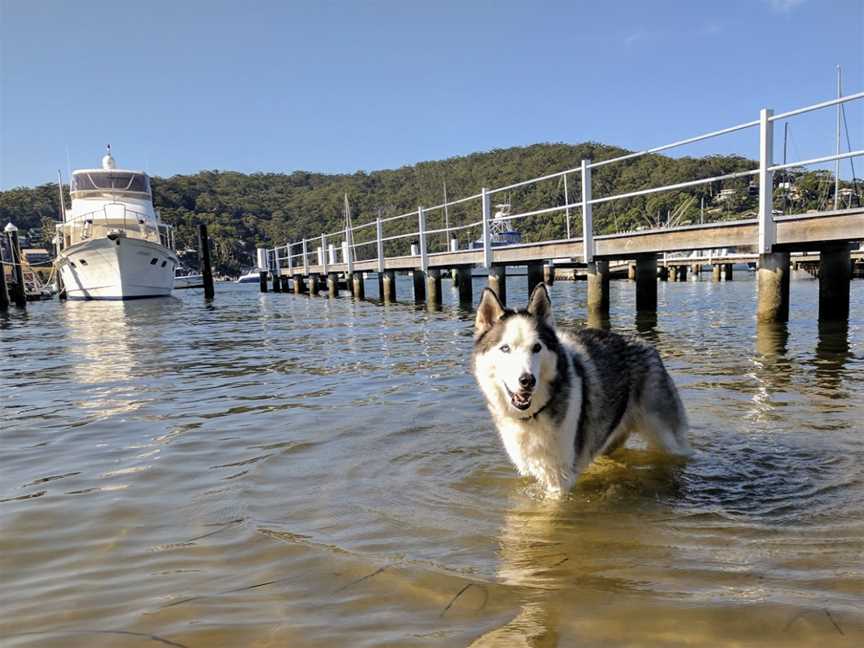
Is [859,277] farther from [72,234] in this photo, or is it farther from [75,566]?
[72,234]

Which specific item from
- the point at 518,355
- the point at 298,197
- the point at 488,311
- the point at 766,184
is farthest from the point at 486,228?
the point at 298,197

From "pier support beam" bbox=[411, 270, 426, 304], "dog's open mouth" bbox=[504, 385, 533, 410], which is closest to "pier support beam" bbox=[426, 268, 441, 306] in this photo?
"pier support beam" bbox=[411, 270, 426, 304]

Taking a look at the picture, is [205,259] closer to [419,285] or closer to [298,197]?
[419,285]

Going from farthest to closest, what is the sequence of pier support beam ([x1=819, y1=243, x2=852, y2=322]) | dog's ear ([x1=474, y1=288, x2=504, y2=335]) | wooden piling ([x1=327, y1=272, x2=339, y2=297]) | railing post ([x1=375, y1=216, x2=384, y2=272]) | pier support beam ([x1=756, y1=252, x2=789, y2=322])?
wooden piling ([x1=327, y1=272, x2=339, y2=297])
railing post ([x1=375, y1=216, x2=384, y2=272])
pier support beam ([x1=819, y1=243, x2=852, y2=322])
pier support beam ([x1=756, y1=252, x2=789, y2=322])
dog's ear ([x1=474, y1=288, x2=504, y2=335])

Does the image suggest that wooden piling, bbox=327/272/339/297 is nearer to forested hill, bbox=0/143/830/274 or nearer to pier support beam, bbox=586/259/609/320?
pier support beam, bbox=586/259/609/320

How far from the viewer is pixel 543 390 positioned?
11.5 feet

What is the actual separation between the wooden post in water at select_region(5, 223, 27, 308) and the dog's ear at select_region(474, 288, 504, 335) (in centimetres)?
3489

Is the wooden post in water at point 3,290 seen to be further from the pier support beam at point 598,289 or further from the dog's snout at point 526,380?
the dog's snout at point 526,380

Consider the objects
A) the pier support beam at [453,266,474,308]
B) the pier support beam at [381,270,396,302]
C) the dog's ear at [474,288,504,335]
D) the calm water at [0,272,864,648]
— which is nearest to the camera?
the calm water at [0,272,864,648]

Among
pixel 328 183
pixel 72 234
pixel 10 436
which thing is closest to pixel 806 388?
pixel 10 436

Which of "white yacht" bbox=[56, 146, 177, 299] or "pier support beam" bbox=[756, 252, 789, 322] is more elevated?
"white yacht" bbox=[56, 146, 177, 299]

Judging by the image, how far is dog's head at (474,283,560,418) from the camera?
339 centimetres

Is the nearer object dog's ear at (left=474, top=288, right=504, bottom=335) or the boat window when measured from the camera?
dog's ear at (left=474, top=288, right=504, bottom=335)

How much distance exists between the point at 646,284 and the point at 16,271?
3323cm
